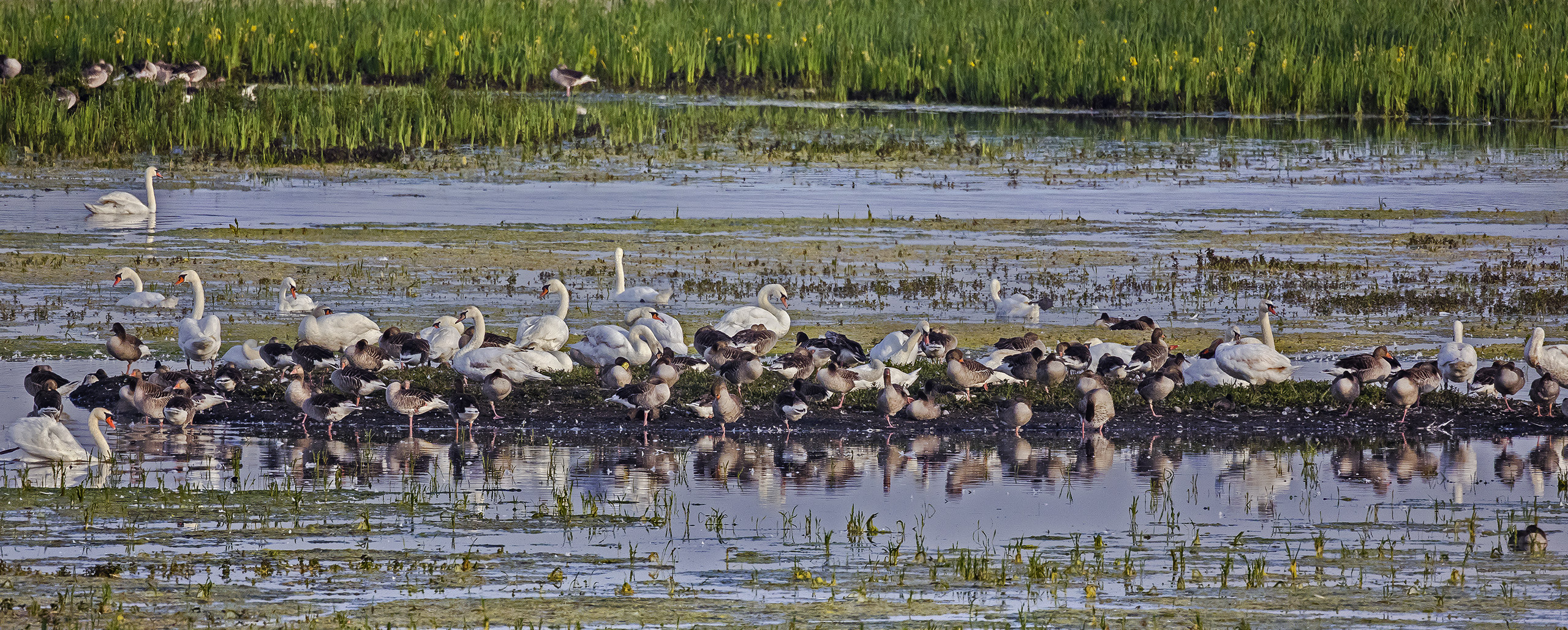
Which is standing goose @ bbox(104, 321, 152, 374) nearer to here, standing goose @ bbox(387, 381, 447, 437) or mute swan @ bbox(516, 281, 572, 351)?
standing goose @ bbox(387, 381, 447, 437)

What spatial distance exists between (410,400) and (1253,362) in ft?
18.9

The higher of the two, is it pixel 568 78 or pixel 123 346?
pixel 568 78

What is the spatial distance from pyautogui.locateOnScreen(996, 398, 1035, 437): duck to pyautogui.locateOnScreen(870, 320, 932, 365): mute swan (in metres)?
1.86

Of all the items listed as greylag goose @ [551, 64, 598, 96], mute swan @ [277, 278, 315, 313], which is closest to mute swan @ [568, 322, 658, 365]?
mute swan @ [277, 278, 315, 313]

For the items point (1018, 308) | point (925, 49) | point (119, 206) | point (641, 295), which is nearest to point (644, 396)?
point (641, 295)

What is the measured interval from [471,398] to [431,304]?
16.0 ft

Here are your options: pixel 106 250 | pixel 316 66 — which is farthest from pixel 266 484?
pixel 316 66

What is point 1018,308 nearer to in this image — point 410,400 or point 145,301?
point 410,400

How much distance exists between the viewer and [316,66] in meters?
38.9

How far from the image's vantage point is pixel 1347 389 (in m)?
13.1

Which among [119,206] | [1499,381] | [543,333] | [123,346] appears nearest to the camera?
[1499,381]

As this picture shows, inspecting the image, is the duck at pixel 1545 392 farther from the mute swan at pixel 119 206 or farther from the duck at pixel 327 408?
the mute swan at pixel 119 206

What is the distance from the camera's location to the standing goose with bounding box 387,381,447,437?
1247 cm

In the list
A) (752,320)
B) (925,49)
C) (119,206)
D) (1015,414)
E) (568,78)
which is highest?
(925,49)
